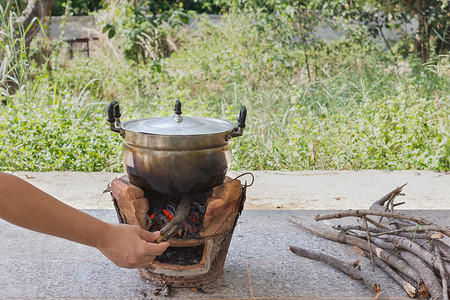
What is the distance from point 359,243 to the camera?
2.68 m

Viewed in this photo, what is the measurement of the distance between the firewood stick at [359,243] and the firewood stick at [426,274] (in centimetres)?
3

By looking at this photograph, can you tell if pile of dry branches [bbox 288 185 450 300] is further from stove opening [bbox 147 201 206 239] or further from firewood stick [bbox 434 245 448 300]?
stove opening [bbox 147 201 206 239]

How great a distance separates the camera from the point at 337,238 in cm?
285

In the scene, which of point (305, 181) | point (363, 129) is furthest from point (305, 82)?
point (305, 181)

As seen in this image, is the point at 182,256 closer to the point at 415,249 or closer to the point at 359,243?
the point at 359,243

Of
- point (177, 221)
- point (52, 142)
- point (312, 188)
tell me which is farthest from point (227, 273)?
point (52, 142)

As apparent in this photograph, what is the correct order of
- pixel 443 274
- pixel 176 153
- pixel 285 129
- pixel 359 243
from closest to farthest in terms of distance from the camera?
pixel 176 153
pixel 443 274
pixel 359 243
pixel 285 129

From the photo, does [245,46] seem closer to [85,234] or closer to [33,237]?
[33,237]

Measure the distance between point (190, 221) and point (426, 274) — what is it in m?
1.04

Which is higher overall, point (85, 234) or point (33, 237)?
point (85, 234)

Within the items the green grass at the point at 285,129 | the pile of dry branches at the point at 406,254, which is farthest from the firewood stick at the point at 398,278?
the green grass at the point at 285,129

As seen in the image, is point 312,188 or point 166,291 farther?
point 312,188

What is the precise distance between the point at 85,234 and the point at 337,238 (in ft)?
5.45

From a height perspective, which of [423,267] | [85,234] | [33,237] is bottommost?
[33,237]
